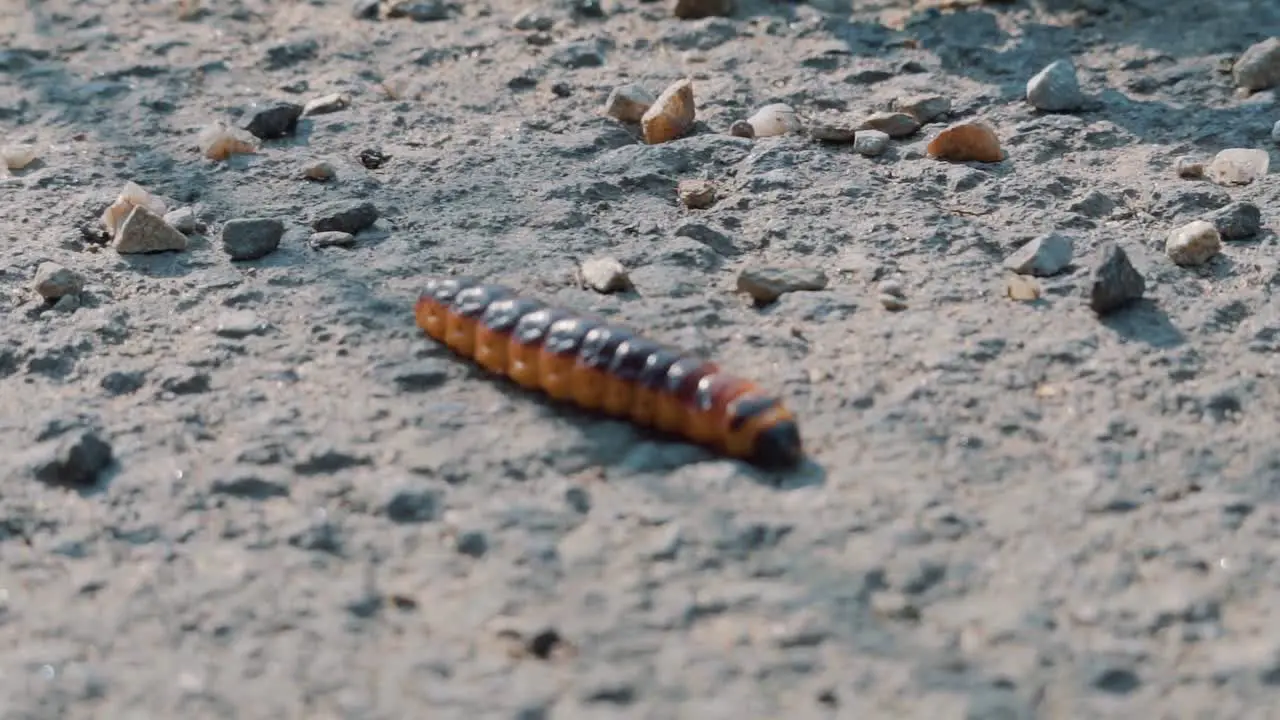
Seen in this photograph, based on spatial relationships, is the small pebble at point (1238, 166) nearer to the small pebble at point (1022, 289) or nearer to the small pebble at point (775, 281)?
the small pebble at point (1022, 289)

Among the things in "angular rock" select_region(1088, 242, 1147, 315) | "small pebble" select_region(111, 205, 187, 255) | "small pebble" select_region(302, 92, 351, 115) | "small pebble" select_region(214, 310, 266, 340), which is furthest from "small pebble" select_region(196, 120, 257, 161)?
"angular rock" select_region(1088, 242, 1147, 315)

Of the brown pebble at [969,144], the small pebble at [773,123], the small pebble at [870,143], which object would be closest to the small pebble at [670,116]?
the small pebble at [773,123]

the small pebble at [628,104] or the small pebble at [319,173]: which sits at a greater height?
the small pebble at [628,104]

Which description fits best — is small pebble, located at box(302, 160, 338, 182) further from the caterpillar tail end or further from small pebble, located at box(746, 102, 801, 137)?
the caterpillar tail end

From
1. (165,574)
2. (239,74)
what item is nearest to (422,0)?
(239,74)

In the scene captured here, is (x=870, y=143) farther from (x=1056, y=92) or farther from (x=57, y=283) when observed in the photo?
(x=57, y=283)

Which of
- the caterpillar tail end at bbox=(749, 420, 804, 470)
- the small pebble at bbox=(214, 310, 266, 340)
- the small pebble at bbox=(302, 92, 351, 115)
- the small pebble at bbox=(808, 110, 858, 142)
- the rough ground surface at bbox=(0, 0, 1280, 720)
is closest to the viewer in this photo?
the rough ground surface at bbox=(0, 0, 1280, 720)
